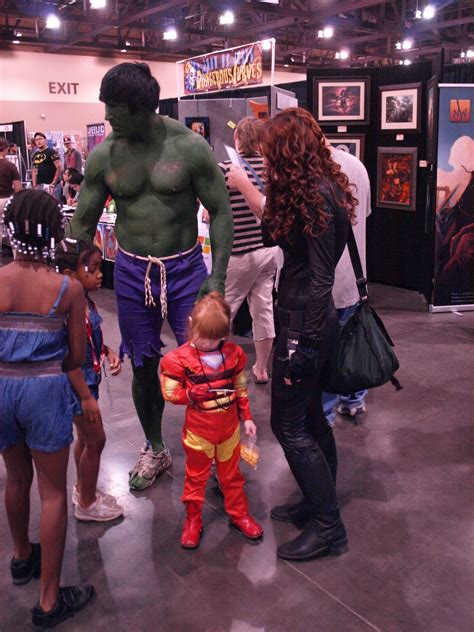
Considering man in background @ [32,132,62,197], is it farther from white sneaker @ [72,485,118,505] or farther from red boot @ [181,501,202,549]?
red boot @ [181,501,202,549]

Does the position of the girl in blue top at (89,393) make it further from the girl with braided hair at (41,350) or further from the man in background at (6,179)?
the man in background at (6,179)

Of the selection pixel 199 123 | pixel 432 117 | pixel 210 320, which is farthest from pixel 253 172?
pixel 432 117

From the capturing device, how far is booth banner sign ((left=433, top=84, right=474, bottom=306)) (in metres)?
5.41

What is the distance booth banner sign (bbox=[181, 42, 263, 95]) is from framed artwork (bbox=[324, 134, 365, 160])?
1248 millimetres

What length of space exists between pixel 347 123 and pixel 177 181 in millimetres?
4494

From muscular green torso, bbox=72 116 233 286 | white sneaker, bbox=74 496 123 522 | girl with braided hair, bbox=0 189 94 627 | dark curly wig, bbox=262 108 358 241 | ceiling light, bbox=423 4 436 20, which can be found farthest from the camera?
ceiling light, bbox=423 4 436 20

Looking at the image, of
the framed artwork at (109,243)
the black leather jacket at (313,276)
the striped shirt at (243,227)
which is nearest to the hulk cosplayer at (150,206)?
the black leather jacket at (313,276)

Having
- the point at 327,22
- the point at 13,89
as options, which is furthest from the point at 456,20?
the point at 13,89

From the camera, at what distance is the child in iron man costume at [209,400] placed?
2301mm

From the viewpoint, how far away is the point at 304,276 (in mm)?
2127

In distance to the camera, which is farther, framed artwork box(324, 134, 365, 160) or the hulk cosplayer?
framed artwork box(324, 134, 365, 160)

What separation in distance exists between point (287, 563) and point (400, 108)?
505 cm

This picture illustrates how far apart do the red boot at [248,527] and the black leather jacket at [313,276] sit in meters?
0.83

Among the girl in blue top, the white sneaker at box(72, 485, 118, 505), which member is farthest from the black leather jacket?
the white sneaker at box(72, 485, 118, 505)
